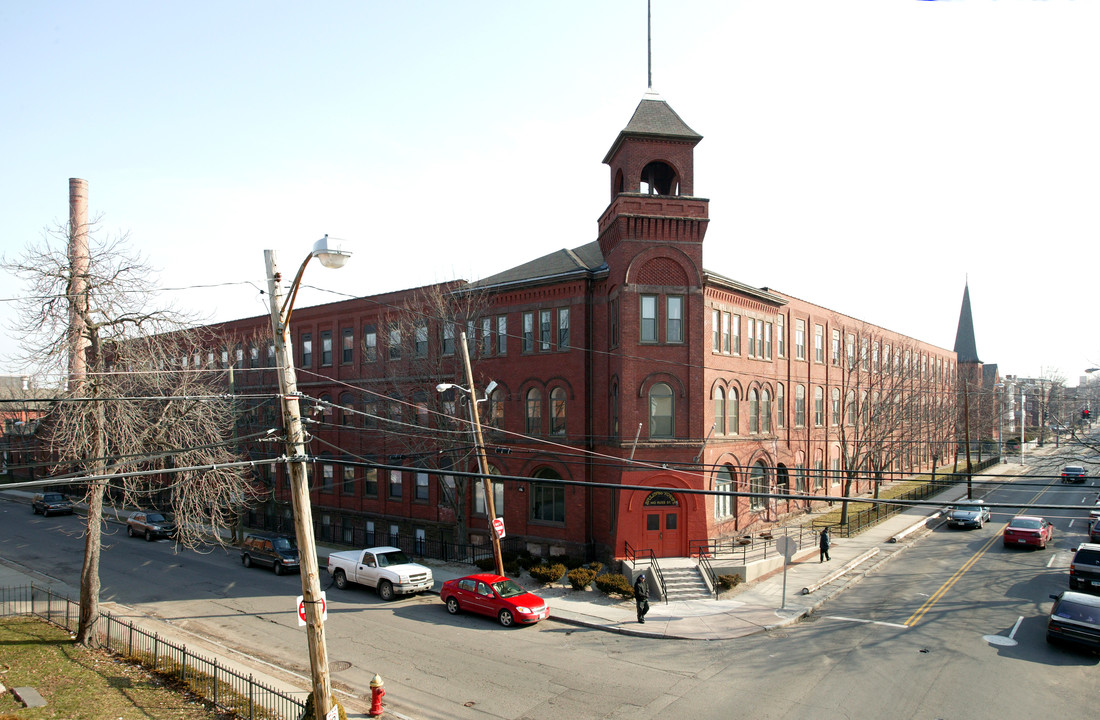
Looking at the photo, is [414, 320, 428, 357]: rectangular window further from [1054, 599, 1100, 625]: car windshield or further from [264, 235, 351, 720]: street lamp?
[1054, 599, 1100, 625]: car windshield

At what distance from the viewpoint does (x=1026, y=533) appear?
3197cm

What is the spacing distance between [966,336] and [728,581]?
9284cm

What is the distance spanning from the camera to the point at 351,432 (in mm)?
38500

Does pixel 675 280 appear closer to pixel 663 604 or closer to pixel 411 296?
pixel 663 604

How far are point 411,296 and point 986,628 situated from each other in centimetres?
2778

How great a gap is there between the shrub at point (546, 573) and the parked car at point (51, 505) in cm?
3873

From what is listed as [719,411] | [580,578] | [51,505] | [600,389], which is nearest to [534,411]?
[600,389]

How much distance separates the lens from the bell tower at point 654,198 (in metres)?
27.0

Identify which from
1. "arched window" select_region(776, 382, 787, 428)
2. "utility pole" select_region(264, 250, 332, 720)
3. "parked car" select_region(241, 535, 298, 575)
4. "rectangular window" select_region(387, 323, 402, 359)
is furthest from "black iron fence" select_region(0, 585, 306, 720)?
"arched window" select_region(776, 382, 787, 428)

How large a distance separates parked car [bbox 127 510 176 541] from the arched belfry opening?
3066 cm

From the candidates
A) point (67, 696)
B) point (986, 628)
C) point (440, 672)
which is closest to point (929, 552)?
point (986, 628)

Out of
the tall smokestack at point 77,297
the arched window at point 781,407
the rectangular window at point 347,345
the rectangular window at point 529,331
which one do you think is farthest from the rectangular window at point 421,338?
the arched window at point 781,407

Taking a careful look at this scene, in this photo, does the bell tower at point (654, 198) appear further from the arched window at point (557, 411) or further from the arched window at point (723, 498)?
the arched window at point (723, 498)

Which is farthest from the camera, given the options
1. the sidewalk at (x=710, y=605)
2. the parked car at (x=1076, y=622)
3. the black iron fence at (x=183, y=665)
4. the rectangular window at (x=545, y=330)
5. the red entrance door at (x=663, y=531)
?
the rectangular window at (x=545, y=330)
